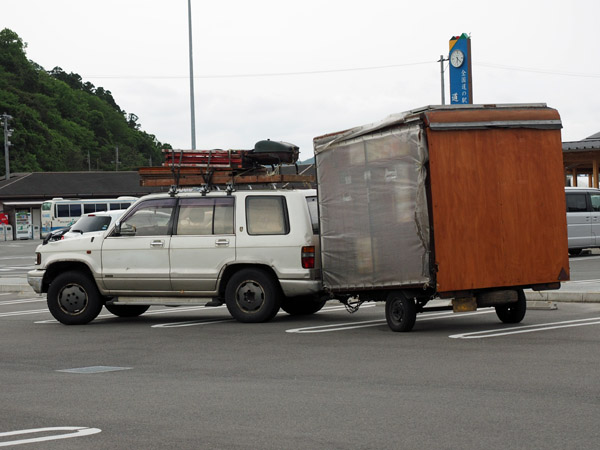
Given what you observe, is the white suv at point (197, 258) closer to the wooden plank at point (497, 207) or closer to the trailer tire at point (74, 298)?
the trailer tire at point (74, 298)

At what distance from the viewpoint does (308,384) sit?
29.1 feet

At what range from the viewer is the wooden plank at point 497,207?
12.3 m

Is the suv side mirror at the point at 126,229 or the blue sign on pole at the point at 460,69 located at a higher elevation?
the blue sign on pole at the point at 460,69

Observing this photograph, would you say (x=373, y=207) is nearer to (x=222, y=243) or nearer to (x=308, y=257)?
(x=308, y=257)

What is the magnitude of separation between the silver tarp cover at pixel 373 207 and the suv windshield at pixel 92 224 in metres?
16.6

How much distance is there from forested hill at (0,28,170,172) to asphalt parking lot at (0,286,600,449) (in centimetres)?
9694

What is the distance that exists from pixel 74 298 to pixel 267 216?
3.35 meters

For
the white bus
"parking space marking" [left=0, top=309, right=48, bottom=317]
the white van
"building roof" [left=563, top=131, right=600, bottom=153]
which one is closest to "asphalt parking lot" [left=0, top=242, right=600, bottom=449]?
"parking space marking" [left=0, top=309, right=48, bottom=317]

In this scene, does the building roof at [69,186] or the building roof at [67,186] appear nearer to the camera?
the building roof at [67,186]

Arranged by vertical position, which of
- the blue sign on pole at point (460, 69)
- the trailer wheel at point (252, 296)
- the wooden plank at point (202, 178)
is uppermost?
the blue sign on pole at point (460, 69)

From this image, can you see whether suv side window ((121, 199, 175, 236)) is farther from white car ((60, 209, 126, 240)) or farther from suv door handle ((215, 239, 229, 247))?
white car ((60, 209, 126, 240))

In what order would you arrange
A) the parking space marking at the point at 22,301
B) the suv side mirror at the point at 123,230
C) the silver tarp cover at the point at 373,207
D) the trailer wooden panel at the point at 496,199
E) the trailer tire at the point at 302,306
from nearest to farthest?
the trailer wooden panel at the point at 496,199, the silver tarp cover at the point at 373,207, the suv side mirror at the point at 123,230, the trailer tire at the point at 302,306, the parking space marking at the point at 22,301

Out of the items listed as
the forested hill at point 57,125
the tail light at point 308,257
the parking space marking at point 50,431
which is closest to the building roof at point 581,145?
the tail light at point 308,257

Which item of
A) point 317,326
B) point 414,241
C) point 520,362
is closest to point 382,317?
point 317,326
